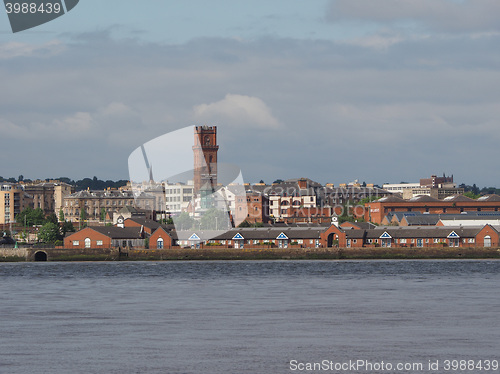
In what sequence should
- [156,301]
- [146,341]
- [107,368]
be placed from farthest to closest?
[156,301] → [146,341] → [107,368]

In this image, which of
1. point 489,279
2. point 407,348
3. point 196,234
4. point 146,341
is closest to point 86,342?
point 146,341

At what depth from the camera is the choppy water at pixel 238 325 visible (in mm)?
27234

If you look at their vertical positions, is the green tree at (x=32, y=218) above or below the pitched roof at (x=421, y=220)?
above

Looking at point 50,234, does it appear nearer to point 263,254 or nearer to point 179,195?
point 263,254

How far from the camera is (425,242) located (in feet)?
360

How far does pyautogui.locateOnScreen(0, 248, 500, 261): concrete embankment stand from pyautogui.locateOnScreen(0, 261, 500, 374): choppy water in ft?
153

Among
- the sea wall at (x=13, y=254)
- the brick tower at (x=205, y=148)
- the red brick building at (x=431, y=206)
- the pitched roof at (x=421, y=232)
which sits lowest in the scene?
the sea wall at (x=13, y=254)

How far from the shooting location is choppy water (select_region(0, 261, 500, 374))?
89.4 ft

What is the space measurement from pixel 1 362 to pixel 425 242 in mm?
87364

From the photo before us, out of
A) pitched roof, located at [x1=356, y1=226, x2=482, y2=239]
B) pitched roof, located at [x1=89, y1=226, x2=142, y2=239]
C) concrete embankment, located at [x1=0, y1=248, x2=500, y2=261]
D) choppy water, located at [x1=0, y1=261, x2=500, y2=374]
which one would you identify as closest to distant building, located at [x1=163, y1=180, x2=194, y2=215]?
pitched roof, located at [x1=89, y1=226, x2=142, y2=239]

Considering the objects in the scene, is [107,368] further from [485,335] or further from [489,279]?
[489,279]

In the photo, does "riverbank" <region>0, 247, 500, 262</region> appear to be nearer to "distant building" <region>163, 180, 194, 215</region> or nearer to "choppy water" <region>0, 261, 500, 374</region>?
"distant building" <region>163, 180, 194, 215</region>

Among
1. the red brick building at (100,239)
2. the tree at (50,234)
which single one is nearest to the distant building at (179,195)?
the tree at (50,234)

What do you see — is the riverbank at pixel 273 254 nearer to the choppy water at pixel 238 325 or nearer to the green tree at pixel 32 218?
the choppy water at pixel 238 325
